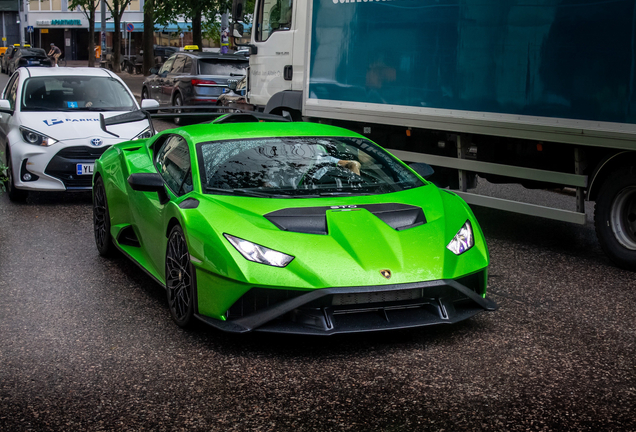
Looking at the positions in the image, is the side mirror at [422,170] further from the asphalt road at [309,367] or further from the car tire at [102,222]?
the car tire at [102,222]

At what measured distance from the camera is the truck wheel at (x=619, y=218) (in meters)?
6.67

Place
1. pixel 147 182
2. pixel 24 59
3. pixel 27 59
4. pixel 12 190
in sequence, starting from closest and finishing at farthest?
pixel 147 182 → pixel 12 190 → pixel 24 59 → pixel 27 59

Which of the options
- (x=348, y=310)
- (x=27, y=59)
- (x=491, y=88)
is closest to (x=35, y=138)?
(x=491, y=88)

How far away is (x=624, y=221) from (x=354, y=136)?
8.35ft

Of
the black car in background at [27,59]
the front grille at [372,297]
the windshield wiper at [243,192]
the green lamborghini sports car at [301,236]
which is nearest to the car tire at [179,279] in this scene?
the green lamborghini sports car at [301,236]

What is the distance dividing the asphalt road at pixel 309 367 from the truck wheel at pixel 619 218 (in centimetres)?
50

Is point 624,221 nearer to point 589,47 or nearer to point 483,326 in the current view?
point 589,47

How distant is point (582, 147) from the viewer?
7.03m

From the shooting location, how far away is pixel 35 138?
370 inches

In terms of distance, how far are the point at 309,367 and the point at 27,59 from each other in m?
50.5

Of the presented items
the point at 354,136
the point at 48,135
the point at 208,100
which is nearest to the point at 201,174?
the point at 354,136

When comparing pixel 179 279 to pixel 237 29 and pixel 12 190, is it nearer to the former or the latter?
pixel 12 190

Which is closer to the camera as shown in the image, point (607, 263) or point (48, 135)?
point (607, 263)

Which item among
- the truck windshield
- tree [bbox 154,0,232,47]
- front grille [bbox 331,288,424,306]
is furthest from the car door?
tree [bbox 154,0,232,47]
